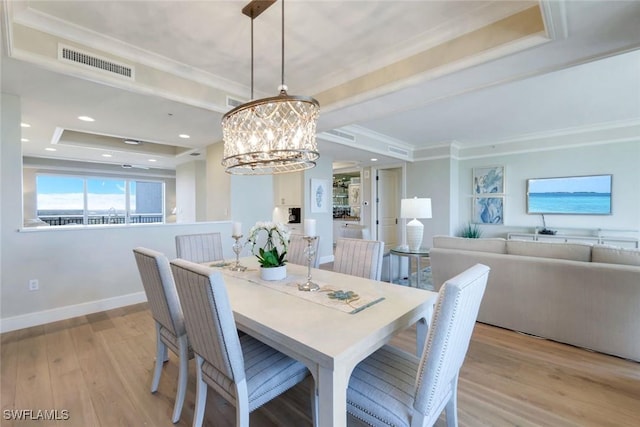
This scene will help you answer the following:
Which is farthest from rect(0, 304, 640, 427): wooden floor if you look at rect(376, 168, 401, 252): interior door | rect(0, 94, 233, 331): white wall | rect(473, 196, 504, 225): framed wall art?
rect(376, 168, 401, 252): interior door

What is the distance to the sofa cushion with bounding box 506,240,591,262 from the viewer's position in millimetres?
2494

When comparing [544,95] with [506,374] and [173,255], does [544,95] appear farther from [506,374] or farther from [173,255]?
[173,255]

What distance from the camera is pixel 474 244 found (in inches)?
118

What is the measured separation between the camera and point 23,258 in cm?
289

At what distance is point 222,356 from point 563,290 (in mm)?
2802

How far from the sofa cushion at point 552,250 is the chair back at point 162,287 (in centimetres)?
294

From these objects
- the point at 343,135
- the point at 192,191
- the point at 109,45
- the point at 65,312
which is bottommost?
the point at 65,312

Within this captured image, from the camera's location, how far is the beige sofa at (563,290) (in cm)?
225

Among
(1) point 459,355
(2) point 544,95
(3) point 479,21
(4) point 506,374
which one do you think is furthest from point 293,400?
(2) point 544,95

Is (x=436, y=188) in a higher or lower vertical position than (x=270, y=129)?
lower

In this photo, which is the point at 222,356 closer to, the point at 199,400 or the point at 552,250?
the point at 199,400

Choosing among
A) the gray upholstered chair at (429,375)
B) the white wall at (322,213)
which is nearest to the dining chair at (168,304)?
the gray upholstered chair at (429,375)

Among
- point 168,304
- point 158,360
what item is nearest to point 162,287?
point 168,304

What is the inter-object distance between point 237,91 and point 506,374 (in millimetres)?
3666
